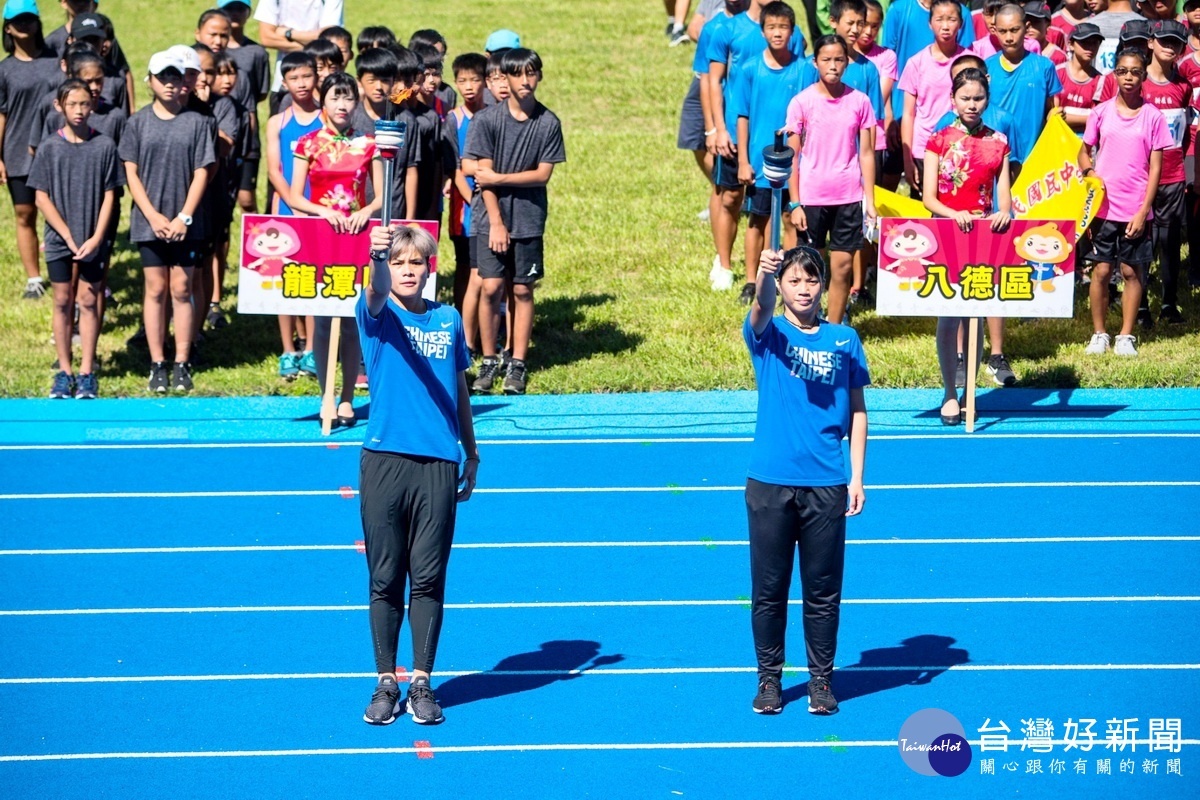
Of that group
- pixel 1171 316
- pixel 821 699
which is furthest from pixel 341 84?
pixel 1171 316

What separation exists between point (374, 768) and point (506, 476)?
12.1ft

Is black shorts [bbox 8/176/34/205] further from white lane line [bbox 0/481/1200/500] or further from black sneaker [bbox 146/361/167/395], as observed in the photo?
white lane line [bbox 0/481/1200/500]

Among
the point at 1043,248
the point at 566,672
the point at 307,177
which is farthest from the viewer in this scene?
the point at 307,177

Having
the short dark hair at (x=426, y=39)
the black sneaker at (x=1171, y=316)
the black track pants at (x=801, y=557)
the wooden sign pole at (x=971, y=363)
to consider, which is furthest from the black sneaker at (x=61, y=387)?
the black sneaker at (x=1171, y=316)

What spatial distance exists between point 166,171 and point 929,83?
5418 mm

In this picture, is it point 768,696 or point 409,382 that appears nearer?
point 409,382

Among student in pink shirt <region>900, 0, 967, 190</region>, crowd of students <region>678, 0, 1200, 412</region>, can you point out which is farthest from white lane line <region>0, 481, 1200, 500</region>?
student in pink shirt <region>900, 0, 967, 190</region>

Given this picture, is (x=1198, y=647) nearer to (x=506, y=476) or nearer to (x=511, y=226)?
(x=506, y=476)

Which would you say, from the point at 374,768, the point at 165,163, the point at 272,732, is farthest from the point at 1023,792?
the point at 165,163

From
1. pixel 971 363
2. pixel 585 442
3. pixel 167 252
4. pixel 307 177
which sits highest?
pixel 307 177

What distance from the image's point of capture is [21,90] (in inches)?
505

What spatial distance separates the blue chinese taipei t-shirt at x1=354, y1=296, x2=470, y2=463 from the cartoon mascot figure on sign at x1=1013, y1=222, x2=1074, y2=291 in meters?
5.07

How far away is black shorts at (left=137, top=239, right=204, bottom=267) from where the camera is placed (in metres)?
11.1

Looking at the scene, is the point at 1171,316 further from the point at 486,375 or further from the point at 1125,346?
the point at 486,375
